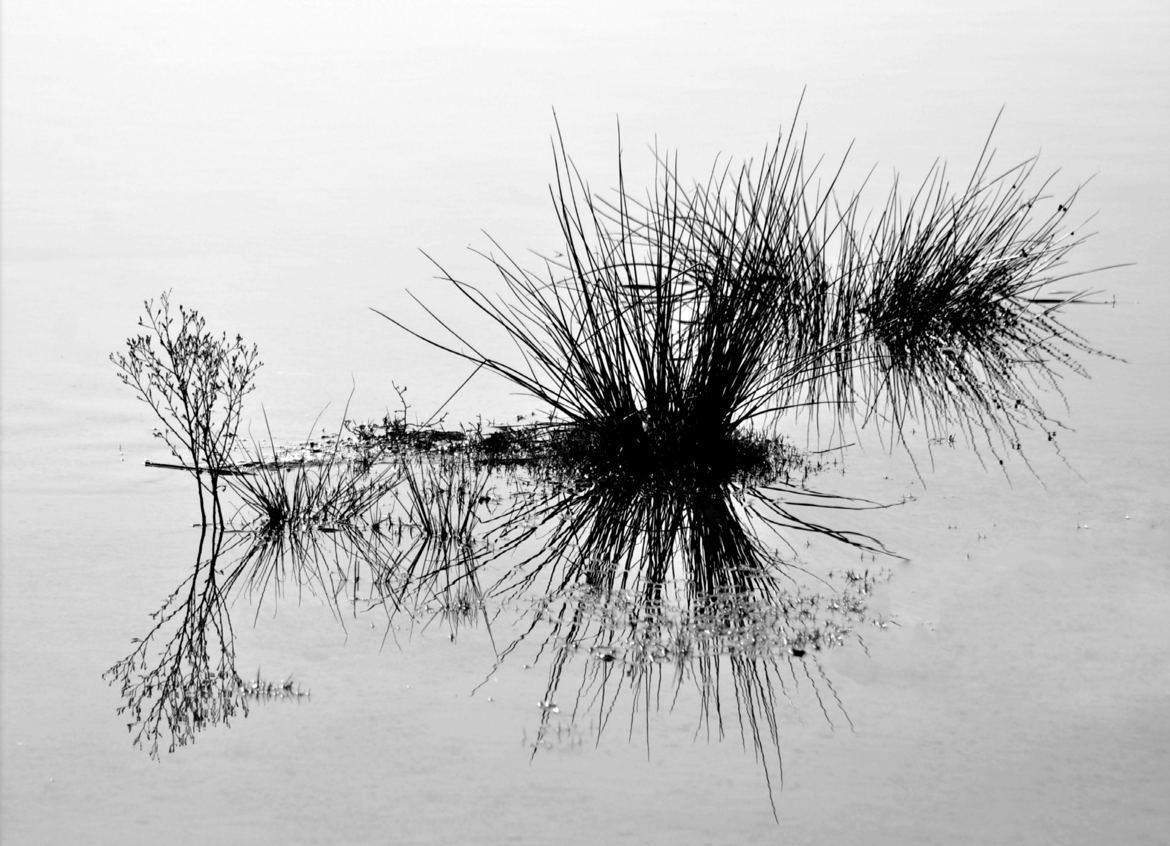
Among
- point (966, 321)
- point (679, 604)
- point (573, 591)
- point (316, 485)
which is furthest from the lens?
point (966, 321)

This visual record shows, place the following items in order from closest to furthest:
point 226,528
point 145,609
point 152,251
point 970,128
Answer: point 145,609, point 226,528, point 152,251, point 970,128

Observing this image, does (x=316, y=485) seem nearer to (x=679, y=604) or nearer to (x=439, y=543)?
(x=439, y=543)

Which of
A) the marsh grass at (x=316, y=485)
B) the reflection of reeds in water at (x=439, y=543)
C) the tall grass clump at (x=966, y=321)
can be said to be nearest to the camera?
the reflection of reeds in water at (x=439, y=543)

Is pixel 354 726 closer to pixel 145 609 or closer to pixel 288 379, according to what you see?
pixel 145 609

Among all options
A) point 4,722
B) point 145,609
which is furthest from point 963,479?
point 4,722

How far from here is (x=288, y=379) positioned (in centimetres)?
451

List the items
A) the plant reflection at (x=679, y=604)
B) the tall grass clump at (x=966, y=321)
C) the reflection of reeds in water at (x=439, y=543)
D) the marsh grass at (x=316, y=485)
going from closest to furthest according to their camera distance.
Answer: the plant reflection at (x=679, y=604)
the reflection of reeds in water at (x=439, y=543)
the marsh grass at (x=316, y=485)
the tall grass clump at (x=966, y=321)

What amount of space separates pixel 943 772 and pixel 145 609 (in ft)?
5.46

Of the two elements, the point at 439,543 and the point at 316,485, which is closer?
the point at 439,543

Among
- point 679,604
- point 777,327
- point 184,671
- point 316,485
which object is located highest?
point 777,327

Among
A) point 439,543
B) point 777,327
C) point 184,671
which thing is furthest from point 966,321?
point 184,671

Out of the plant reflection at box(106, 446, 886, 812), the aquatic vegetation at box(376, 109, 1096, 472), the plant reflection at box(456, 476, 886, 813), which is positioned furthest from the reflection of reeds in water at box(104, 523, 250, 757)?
the aquatic vegetation at box(376, 109, 1096, 472)

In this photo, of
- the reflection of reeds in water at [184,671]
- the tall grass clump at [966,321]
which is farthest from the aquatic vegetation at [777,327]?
the reflection of reeds in water at [184,671]

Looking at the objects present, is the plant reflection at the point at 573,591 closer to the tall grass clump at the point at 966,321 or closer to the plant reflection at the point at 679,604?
the plant reflection at the point at 679,604
